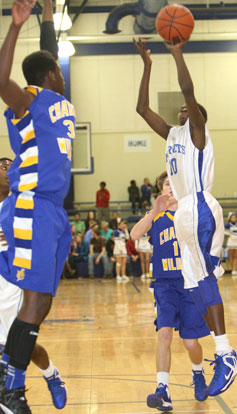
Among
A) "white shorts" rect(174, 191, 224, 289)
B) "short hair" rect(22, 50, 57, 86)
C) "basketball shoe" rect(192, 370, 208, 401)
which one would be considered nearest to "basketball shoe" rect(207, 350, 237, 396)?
"white shorts" rect(174, 191, 224, 289)

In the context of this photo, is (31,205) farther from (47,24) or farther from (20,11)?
(47,24)

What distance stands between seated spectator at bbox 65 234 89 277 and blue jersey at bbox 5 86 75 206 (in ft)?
45.3

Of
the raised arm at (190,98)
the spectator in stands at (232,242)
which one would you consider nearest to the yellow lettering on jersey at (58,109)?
the raised arm at (190,98)

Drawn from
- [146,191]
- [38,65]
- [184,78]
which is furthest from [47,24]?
[146,191]

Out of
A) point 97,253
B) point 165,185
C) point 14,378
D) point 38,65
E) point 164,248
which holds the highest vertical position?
point 38,65

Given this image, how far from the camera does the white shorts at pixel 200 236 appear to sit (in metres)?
3.86

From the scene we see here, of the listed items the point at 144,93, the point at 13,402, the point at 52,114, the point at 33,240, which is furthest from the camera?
the point at 144,93

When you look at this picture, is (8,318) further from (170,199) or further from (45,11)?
(45,11)

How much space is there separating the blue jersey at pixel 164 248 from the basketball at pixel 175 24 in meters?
1.48

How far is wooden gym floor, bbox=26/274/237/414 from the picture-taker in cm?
429

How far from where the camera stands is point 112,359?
237 inches

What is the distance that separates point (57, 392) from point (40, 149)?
158cm

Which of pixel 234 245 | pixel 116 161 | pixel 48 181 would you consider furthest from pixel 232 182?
pixel 48 181

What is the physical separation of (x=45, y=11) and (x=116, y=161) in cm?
1877
